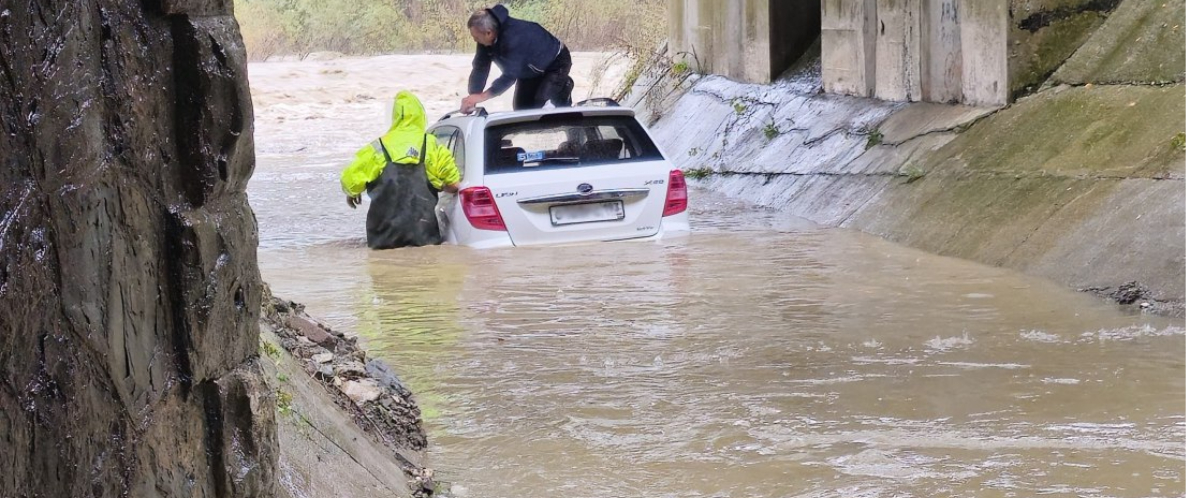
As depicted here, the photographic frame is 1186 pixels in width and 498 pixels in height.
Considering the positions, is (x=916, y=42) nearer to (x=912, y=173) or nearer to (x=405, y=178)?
(x=912, y=173)

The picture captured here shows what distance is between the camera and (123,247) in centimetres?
237

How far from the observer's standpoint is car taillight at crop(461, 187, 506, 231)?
406 inches

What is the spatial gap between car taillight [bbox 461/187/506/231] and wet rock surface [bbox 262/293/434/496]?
383 centimetres

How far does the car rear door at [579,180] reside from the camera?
10.3 meters

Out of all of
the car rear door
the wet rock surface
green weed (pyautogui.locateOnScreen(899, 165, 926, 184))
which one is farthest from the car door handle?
the wet rock surface

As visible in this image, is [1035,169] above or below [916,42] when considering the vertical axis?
below

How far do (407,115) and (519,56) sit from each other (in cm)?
299

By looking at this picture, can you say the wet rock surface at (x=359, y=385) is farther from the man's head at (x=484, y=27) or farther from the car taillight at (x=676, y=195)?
the man's head at (x=484, y=27)

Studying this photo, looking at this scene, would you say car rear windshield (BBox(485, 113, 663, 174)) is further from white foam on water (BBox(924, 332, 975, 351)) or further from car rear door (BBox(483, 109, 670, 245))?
white foam on water (BBox(924, 332, 975, 351))

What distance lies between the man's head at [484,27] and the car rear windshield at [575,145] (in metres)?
2.95

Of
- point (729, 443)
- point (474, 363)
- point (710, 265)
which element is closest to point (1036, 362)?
point (729, 443)

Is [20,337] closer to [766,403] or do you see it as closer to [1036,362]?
[766,403]

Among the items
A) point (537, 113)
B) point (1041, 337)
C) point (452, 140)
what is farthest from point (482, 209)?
point (1041, 337)

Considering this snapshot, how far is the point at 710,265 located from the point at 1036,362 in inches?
151
